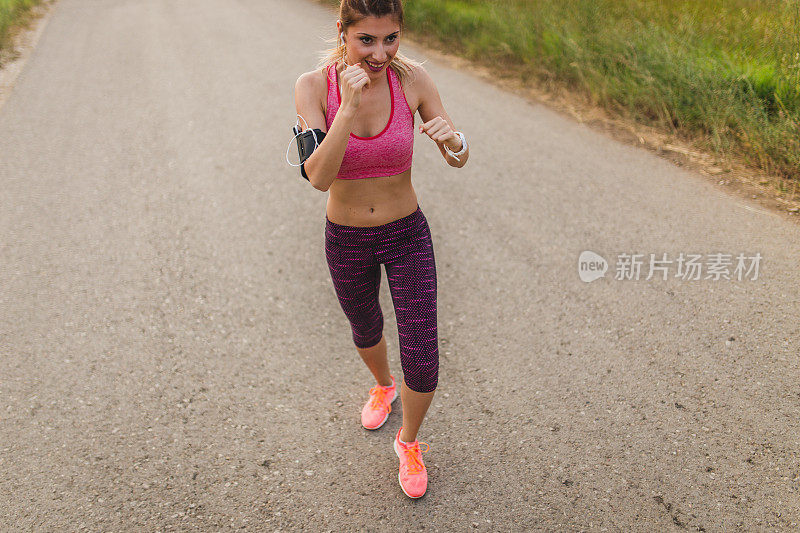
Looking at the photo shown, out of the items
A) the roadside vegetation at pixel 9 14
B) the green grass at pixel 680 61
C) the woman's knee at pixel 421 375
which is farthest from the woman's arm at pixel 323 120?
the roadside vegetation at pixel 9 14

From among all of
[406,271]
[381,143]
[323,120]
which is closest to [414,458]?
[406,271]

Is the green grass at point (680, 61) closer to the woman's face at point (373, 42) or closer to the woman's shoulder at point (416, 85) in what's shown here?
the woman's shoulder at point (416, 85)

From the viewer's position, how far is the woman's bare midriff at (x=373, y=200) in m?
2.55

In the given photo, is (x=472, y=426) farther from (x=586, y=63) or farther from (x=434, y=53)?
(x=434, y=53)

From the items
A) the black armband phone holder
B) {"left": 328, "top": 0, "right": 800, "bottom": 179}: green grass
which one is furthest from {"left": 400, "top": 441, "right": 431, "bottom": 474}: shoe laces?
{"left": 328, "top": 0, "right": 800, "bottom": 179}: green grass

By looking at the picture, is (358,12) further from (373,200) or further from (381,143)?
(373,200)

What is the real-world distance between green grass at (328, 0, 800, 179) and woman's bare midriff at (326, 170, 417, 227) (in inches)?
163

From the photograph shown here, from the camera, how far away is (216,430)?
3.18 m

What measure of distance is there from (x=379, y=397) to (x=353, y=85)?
5.68 feet

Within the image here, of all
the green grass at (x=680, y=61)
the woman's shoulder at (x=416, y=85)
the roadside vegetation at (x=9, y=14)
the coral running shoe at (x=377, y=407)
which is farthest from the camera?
the roadside vegetation at (x=9, y=14)

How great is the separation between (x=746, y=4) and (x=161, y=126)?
7.10m

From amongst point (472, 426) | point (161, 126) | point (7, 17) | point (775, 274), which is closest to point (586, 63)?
point (775, 274)

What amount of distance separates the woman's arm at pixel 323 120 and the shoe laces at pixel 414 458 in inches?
51.1

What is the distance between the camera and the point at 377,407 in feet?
10.6
